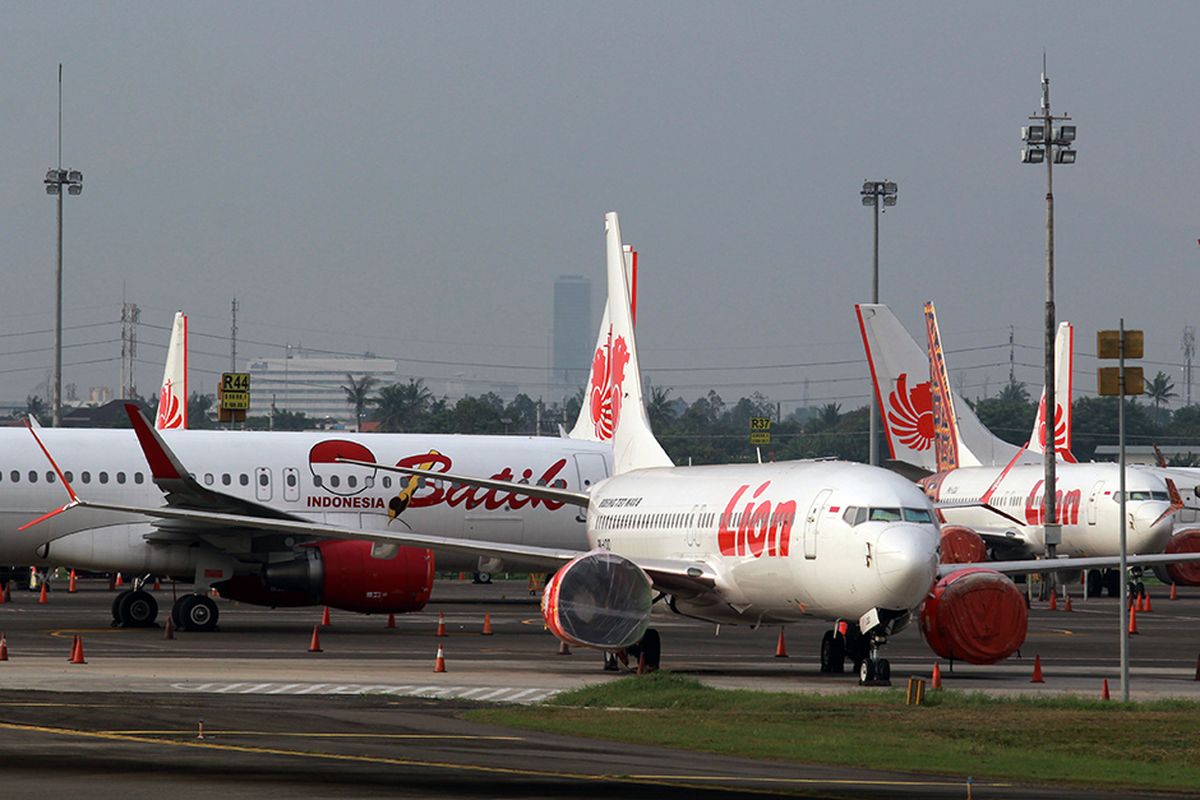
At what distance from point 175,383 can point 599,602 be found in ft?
146

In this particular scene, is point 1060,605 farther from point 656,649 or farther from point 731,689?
point 731,689

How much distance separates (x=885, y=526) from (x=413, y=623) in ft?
60.1

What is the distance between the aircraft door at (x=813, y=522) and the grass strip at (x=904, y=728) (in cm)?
293

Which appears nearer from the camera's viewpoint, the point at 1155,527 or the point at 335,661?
the point at 335,661

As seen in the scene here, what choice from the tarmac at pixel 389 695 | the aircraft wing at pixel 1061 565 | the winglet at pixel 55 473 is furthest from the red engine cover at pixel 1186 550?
the winglet at pixel 55 473

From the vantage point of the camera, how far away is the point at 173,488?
3734cm

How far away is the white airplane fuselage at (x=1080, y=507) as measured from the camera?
5706 cm

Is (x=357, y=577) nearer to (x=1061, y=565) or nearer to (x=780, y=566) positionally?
(x=780, y=566)

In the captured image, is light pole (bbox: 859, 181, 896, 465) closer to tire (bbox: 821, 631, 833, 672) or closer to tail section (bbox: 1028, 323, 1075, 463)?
tail section (bbox: 1028, 323, 1075, 463)

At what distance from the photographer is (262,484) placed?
43688 mm

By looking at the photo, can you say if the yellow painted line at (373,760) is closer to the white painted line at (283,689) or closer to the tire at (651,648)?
the white painted line at (283,689)

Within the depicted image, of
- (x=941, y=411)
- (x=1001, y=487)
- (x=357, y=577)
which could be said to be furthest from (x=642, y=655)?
(x=941, y=411)

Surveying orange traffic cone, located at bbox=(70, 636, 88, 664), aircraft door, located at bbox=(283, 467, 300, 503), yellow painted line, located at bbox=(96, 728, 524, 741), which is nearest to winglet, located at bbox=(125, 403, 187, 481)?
orange traffic cone, located at bbox=(70, 636, 88, 664)

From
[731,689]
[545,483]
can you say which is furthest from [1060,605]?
[731,689]
